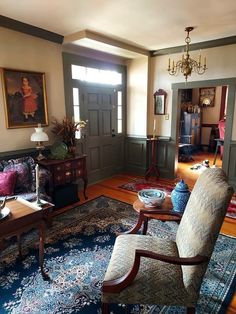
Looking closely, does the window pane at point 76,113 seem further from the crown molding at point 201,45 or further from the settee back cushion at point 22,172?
the crown molding at point 201,45

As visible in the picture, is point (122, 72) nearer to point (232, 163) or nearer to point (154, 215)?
point (232, 163)

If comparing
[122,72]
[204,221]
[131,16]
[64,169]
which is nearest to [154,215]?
[204,221]

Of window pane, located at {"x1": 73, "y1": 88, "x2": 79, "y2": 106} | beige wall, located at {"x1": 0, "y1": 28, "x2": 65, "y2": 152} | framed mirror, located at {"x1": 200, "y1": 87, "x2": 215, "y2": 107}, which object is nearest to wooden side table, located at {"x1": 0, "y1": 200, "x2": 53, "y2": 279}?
beige wall, located at {"x1": 0, "y1": 28, "x2": 65, "y2": 152}

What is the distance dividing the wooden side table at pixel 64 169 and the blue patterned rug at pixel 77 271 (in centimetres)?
57

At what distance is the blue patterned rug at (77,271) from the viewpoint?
1760 mm

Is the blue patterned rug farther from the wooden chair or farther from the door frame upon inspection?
the door frame

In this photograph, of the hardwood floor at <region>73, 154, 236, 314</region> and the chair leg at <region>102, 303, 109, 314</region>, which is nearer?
the chair leg at <region>102, 303, 109, 314</region>

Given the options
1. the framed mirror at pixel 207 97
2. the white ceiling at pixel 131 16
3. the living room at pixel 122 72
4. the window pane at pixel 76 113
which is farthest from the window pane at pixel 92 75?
the framed mirror at pixel 207 97

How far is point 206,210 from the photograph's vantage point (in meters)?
1.37

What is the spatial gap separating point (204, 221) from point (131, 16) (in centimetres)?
271

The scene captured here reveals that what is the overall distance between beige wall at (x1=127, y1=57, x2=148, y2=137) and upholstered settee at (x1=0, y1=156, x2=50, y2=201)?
2.57 meters

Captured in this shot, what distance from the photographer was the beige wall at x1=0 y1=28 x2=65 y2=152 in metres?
3.15

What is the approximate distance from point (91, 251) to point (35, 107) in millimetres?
2309

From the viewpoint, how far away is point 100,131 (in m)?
4.71
